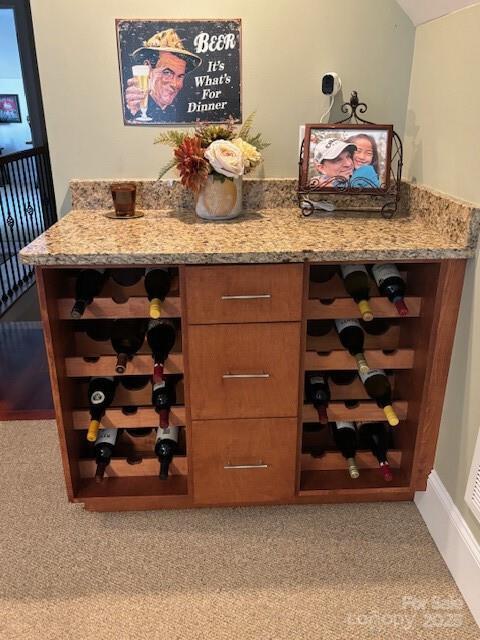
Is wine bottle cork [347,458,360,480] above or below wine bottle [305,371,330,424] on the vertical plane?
below

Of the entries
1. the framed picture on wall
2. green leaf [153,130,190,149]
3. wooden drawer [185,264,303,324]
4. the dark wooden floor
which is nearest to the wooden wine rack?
wooden drawer [185,264,303,324]

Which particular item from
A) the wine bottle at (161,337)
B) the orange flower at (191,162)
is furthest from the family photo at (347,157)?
the wine bottle at (161,337)

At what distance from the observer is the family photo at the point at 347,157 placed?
5.75 feet

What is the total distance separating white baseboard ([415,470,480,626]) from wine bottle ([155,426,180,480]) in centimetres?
84

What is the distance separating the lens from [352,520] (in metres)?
1.73

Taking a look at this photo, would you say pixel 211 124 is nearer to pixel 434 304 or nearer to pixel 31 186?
pixel 434 304

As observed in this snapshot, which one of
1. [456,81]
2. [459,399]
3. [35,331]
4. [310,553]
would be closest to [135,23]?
[456,81]

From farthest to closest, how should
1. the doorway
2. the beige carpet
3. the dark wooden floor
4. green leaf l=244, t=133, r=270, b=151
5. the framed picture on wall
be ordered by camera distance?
1. the framed picture on wall
2. the doorway
3. the dark wooden floor
4. green leaf l=244, t=133, r=270, b=151
5. the beige carpet

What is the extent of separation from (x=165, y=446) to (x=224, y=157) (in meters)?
0.94

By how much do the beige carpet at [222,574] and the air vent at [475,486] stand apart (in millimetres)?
260

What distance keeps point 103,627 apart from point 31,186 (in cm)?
408

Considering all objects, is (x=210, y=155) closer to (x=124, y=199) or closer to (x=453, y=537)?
(x=124, y=199)

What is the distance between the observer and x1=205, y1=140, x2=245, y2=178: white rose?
161 centimetres

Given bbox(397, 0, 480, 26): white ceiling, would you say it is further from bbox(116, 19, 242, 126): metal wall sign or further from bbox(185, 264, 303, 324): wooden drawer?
bbox(185, 264, 303, 324): wooden drawer
